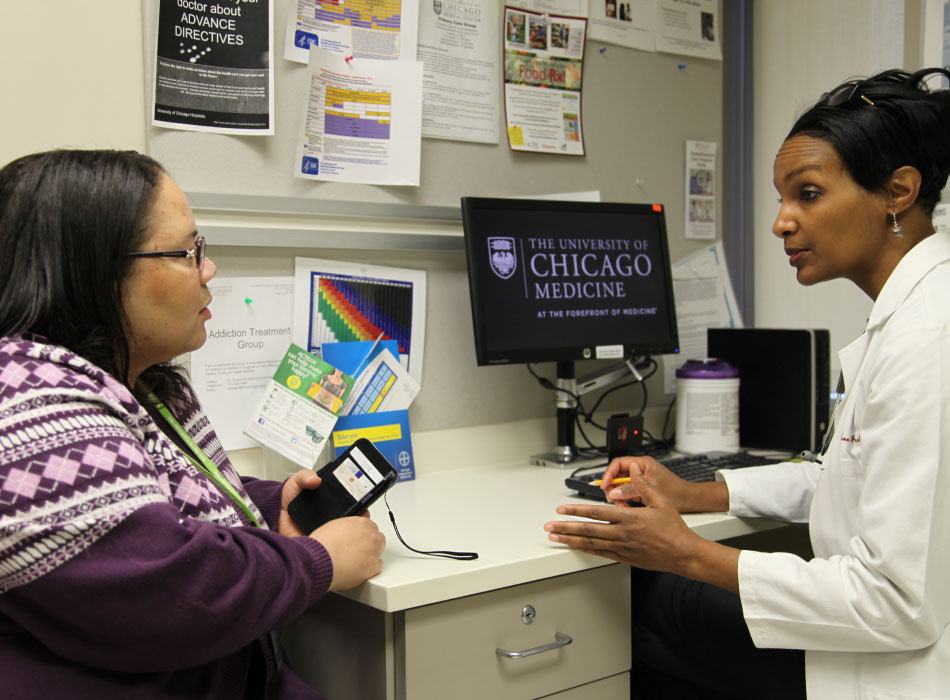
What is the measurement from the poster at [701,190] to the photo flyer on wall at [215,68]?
110cm

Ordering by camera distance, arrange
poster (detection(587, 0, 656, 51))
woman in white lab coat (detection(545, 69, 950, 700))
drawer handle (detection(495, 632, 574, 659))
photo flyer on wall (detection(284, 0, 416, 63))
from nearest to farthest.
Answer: woman in white lab coat (detection(545, 69, 950, 700)) → drawer handle (detection(495, 632, 574, 659)) → photo flyer on wall (detection(284, 0, 416, 63)) → poster (detection(587, 0, 656, 51))

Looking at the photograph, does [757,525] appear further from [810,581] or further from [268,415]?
[268,415]

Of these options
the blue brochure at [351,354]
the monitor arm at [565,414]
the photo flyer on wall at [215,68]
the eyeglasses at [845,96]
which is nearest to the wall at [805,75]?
the monitor arm at [565,414]

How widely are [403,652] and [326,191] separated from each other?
92 centimetres

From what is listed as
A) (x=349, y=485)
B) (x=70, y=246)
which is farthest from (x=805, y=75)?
(x=70, y=246)

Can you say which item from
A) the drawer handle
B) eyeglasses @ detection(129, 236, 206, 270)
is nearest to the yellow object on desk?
the drawer handle

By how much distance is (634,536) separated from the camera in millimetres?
1266

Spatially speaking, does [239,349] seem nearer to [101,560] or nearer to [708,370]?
[101,560]

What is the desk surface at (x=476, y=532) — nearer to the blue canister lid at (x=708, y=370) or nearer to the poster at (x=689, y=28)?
the blue canister lid at (x=708, y=370)

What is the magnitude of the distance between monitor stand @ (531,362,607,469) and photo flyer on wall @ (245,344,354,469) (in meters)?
0.49

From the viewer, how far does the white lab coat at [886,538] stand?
1.09 meters

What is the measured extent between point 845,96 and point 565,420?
34.9 inches

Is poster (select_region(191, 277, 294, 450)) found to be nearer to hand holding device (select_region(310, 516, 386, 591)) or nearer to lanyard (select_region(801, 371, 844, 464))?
hand holding device (select_region(310, 516, 386, 591))

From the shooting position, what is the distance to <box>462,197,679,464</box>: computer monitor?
6.03 ft
